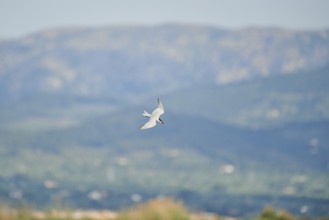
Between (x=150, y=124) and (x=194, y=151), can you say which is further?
(x=194, y=151)

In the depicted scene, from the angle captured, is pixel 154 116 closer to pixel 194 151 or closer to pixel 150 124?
pixel 150 124

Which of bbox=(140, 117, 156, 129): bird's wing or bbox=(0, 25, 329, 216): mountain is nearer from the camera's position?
bbox=(140, 117, 156, 129): bird's wing

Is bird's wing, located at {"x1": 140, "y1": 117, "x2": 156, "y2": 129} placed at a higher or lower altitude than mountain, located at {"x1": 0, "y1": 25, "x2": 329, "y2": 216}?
lower

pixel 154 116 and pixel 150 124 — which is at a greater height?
pixel 154 116

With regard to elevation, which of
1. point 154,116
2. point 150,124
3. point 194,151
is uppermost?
point 194,151

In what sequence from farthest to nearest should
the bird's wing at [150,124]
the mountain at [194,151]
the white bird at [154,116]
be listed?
the mountain at [194,151] → the white bird at [154,116] → the bird's wing at [150,124]

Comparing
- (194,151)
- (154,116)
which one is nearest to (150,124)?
(154,116)

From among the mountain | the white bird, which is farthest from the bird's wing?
the mountain

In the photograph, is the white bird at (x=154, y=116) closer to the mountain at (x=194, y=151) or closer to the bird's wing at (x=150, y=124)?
the bird's wing at (x=150, y=124)

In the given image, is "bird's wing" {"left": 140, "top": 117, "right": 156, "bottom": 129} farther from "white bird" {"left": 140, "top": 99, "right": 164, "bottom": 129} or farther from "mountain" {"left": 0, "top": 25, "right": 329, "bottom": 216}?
"mountain" {"left": 0, "top": 25, "right": 329, "bottom": 216}

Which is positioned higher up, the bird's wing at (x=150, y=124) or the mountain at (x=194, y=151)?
the mountain at (x=194, y=151)

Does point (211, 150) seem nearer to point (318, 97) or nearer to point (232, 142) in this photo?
point (232, 142)

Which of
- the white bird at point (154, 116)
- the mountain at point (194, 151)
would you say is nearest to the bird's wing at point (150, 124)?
the white bird at point (154, 116)

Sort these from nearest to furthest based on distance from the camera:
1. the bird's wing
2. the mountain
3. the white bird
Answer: the bird's wing
the white bird
the mountain
